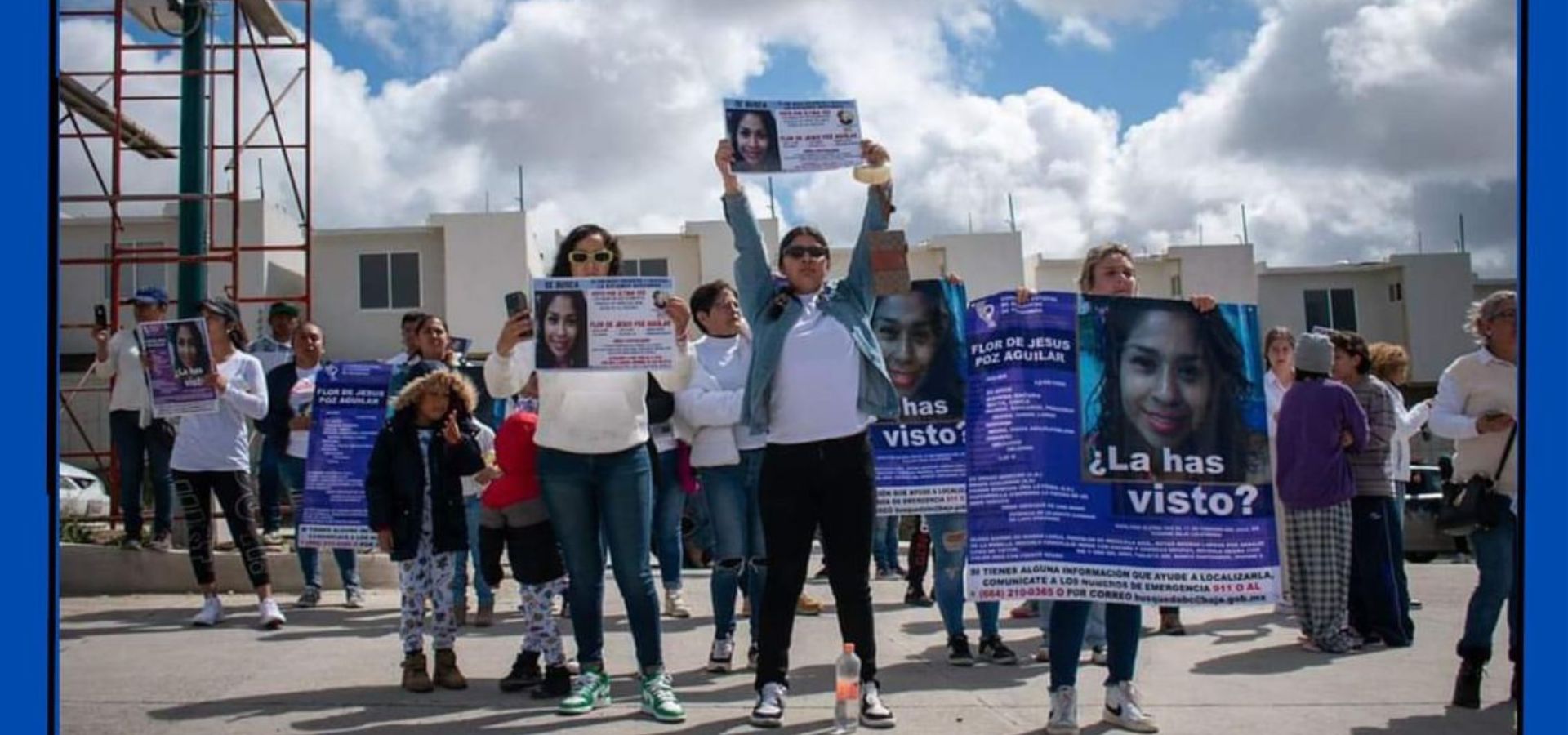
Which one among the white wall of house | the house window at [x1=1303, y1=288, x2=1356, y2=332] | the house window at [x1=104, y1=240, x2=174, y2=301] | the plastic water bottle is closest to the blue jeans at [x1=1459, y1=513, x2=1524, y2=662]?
the plastic water bottle

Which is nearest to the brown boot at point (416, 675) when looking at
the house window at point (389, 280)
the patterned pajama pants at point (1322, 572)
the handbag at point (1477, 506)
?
the handbag at point (1477, 506)

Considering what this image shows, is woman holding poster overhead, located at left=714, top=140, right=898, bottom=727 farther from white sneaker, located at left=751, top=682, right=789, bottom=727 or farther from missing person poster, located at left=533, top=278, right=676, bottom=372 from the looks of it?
missing person poster, located at left=533, top=278, right=676, bottom=372

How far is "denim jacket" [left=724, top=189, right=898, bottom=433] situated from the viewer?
559 centimetres

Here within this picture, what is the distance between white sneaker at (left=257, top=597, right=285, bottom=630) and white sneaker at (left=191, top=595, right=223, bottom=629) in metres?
0.32

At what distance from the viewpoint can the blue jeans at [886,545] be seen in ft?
37.1

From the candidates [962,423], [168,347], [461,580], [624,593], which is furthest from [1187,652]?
[168,347]

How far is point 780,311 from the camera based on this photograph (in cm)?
571

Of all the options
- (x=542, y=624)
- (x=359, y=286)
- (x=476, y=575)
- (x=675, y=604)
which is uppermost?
(x=359, y=286)

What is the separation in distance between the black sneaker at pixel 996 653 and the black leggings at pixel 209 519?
4.32 metres

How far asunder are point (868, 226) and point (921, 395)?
2089 mm

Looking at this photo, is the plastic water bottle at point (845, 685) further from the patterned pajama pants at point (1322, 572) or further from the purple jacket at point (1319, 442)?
the purple jacket at point (1319, 442)

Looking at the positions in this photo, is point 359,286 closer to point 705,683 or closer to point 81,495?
point 81,495

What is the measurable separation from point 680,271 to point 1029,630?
29334 mm

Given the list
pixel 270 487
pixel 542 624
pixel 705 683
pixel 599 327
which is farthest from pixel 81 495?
pixel 599 327
